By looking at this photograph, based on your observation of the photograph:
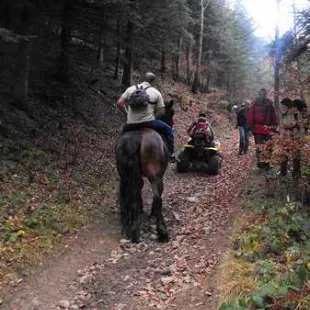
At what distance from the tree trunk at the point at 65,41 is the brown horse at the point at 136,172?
9.16 m

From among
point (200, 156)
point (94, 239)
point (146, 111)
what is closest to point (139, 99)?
point (146, 111)

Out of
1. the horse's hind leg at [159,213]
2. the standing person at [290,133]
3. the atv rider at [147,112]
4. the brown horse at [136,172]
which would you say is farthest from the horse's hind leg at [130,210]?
the standing person at [290,133]

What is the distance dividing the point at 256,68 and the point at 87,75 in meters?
38.8

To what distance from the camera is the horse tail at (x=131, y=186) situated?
8430mm

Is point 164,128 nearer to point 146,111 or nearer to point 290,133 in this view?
point 146,111

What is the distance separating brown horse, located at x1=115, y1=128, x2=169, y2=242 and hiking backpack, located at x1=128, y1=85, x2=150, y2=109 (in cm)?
64

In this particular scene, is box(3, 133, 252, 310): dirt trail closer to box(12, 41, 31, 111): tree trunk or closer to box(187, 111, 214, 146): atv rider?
box(187, 111, 214, 146): atv rider

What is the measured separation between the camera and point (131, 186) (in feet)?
27.7

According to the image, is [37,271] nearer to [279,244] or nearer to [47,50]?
[279,244]

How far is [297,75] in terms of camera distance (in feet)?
31.9

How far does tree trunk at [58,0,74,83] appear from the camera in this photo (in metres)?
16.3

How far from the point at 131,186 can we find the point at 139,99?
5.65 feet

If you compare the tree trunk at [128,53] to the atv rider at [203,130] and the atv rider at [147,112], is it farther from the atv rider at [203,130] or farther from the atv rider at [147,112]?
the atv rider at [147,112]

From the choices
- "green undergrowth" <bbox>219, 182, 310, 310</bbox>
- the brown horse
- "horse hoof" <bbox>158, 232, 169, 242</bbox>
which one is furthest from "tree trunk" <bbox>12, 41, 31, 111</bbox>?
"green undergrowth" <bbox>219, 182, 310, 310</bbox>
